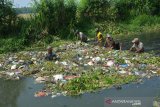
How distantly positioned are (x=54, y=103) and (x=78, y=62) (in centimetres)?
554

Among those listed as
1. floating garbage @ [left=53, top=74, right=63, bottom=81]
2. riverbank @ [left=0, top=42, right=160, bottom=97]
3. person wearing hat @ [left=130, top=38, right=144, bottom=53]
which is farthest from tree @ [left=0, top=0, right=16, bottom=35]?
floating garbage @ [left=53, top=74, right=63, bottom=81]

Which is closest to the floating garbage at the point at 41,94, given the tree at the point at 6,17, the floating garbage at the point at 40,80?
the floating garbage at the point at 40,80

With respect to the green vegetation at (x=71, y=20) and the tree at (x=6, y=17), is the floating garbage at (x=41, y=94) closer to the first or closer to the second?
the green vegetation at (x=71, y=20)

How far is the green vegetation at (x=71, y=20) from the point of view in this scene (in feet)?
86.5

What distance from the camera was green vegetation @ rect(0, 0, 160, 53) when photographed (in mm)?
26359

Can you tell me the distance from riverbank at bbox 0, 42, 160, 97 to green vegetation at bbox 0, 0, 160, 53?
5810 millimetres

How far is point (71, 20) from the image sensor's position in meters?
28.8

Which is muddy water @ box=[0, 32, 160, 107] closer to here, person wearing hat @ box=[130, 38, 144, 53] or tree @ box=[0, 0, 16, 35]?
person wearing hat @ box=[130, 38, 144, 53]

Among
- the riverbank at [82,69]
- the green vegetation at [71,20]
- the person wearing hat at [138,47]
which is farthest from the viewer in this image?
the green vegetation at [71,20]

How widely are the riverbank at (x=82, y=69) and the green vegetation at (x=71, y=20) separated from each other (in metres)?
5.81

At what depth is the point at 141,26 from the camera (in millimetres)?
31250

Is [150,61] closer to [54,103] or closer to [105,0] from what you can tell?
[54,103]

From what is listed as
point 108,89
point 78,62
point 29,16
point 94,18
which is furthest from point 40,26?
point 108,89

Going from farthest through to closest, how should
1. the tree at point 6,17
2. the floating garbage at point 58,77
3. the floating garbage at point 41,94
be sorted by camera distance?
1. the tree at point 6,17
2. the floating garbage at point 58,77
3. the floating garbage at point 41,94
